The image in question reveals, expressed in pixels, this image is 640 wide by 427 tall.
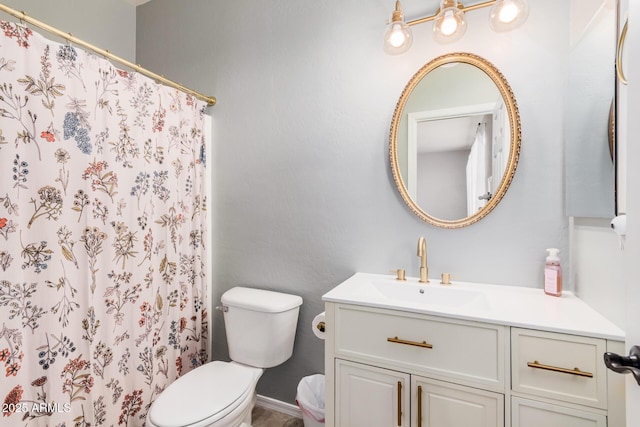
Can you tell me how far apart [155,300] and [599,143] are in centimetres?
207

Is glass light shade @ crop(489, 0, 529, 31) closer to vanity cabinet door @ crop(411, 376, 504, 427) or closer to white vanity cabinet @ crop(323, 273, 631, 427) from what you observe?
white vanity cabinet @ crop(323, 273, 631, 427)

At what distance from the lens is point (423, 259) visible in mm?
1486

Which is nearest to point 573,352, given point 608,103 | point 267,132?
point 608,103

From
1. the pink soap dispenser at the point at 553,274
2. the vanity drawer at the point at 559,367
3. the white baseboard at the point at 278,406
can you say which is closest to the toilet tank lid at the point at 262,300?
the white baseboard at the point at 278,406

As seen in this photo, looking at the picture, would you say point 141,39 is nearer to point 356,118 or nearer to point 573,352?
point 356,118

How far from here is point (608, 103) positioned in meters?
1.07

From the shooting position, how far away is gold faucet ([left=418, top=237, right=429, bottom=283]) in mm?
1475

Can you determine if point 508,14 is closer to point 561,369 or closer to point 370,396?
point 561,369

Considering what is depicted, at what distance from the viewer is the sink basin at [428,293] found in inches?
53.2

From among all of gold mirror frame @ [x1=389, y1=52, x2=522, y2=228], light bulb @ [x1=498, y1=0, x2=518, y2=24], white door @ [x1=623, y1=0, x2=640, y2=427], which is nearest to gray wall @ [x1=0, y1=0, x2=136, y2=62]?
gold mirror frame @ [x1=389, y1=52, x2=522, y2=228]

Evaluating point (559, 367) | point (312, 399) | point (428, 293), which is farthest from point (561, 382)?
point (312, 399)

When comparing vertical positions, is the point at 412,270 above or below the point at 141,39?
below

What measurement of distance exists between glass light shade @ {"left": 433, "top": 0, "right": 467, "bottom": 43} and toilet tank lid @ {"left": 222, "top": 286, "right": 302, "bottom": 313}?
4.81ft

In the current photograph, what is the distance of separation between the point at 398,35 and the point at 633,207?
3.90 feet
